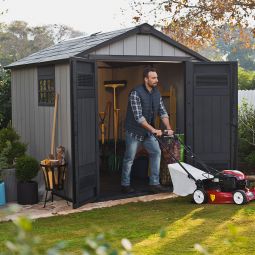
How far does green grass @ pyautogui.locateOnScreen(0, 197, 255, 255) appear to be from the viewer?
202 inches

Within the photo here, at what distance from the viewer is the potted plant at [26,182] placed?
7.55 metres

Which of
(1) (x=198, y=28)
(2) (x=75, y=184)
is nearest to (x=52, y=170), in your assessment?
(2) (x=75, y=184)

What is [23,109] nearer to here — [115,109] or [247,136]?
[115,109]

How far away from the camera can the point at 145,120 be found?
741cm

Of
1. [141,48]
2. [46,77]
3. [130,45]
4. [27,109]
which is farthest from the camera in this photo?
[27,109]

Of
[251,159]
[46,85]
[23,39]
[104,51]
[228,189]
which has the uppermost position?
[23,39]

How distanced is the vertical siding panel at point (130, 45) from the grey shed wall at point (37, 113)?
3.22 ft

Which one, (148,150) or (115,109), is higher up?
(115,109)

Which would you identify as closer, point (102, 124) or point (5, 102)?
point (102, 124)

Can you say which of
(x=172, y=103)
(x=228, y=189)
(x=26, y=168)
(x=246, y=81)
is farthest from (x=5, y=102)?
(x=246, y=81)

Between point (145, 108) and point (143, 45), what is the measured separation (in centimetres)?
95

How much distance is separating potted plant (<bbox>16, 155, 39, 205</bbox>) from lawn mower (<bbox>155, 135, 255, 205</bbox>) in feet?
6.46

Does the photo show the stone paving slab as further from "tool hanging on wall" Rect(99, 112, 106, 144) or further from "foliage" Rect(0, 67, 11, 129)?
"foliage" Rect(0, 67, 11, 129)

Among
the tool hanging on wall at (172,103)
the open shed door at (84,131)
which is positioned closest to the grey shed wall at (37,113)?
the open shed door at (84,131)
